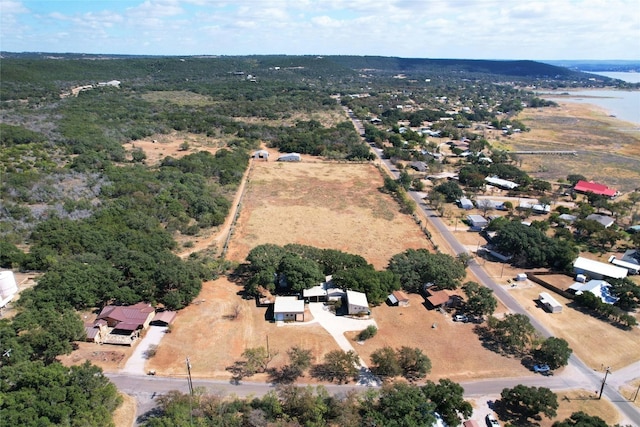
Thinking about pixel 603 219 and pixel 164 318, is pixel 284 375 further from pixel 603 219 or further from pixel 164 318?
pixel 603 219

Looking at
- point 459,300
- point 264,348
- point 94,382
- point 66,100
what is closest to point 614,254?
point 459,300

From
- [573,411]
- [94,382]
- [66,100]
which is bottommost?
[573,411]

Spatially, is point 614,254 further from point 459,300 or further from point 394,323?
point 394,323

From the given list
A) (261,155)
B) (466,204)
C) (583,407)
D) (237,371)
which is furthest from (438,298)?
(261,155)

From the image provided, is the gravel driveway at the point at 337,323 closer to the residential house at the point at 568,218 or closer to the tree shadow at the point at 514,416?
the tree shadow at the point at 514,416

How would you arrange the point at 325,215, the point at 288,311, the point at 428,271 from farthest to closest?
the point at 325,215
the point at 428,271
the point at 288,311

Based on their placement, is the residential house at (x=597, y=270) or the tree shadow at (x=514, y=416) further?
the residential house at (x=597, y=270)

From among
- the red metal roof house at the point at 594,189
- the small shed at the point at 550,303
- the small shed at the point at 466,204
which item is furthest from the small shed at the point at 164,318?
the red metal roof house at the point at 594,189
